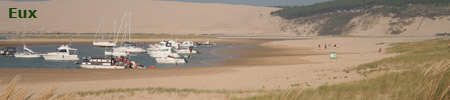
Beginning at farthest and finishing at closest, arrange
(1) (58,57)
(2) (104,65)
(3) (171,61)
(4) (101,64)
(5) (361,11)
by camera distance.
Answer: (5) (361,11), (1) (58,57), (3) (171,61), (4) (101,64), (2) (104,65)

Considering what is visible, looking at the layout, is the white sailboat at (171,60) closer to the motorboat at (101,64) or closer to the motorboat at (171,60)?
the motorboat at (171,60)

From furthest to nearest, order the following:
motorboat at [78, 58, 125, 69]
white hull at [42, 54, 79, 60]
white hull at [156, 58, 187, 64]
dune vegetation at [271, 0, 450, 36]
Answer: dune vegetation at [271, 0, 450, 36] < white hull at [42, 54, 79, 60] < white hull at [156, 58, 187, 64] < motorboat at [78, 58, 125, 69]

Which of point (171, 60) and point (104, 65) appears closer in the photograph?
point (104, 65)

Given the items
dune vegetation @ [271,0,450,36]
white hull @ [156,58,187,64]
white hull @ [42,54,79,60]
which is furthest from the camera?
dune vegetation @ [271,0,450,36]

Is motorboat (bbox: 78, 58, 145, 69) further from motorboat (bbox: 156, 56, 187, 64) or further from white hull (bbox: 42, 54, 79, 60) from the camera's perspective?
white hull (bbox: 42, 54, 79, 60)

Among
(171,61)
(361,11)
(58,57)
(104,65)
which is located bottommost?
(171,61)

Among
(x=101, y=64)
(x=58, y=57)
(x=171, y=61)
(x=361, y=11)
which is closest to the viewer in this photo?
(x=101, y=64)

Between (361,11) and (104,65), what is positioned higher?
(361,11)

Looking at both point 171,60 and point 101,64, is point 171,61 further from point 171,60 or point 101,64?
point 101,64

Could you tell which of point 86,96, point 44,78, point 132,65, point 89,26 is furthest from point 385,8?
point 86,96

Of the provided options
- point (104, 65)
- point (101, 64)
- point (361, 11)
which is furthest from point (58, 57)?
point (361, 11)

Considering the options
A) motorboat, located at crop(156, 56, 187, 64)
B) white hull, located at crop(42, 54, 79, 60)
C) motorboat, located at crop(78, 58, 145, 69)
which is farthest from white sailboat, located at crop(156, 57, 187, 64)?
white hull, located at crop(42, 54, 79, 60)

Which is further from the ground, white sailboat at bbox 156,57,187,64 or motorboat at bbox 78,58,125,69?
motorboat at bbox 78,58,125,69

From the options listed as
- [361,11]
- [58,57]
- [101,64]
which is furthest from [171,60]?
[361,11]
